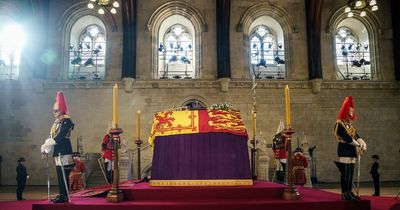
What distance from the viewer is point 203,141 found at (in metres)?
6.61

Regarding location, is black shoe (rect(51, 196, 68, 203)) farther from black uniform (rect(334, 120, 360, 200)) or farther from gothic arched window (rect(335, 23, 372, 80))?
gothic arched window (rect(335, 23, 372, 80))

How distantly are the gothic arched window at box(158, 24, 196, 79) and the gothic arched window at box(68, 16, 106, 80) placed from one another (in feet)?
8.61

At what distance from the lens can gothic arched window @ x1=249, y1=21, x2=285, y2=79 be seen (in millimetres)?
15859

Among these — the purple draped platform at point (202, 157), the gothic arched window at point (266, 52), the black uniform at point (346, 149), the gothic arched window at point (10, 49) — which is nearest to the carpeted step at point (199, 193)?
the purple draped platform at point (202, 157)

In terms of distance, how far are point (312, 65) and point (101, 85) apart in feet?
29.9

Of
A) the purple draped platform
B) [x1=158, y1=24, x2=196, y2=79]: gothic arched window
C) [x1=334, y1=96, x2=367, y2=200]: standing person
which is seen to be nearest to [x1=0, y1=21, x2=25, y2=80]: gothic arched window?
[x1=158, y1=24, x2=196, y2=79]: gothic arched window

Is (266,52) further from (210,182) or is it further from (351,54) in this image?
(210,182)

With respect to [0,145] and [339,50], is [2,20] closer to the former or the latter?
[0,145]

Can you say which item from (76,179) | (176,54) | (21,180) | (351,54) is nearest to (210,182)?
(76,179)

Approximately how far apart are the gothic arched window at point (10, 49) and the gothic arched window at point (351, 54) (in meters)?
14.5

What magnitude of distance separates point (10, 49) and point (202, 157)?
12906mm

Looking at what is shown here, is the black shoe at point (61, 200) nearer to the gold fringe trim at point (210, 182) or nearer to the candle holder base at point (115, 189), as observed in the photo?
the candle holder base at point (115, 189)

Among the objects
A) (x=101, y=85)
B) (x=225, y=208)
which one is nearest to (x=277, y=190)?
(x=225, y=208)

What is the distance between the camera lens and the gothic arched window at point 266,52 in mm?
15859
